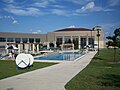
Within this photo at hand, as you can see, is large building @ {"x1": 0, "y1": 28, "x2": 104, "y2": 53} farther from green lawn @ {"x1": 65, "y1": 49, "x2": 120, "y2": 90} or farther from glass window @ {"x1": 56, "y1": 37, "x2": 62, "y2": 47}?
green lawn @ {"x1": 65, "y1": 49, "x2": 120, "y2": 90}

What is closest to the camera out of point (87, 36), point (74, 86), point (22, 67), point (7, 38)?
point (74, 86)

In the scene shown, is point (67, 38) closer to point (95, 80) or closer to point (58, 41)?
point (58, 41)

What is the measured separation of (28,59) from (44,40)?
63917 mm

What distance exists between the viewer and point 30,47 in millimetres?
38438

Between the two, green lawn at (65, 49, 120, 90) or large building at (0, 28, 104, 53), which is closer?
green lawn at (65, 49, 120, 90)

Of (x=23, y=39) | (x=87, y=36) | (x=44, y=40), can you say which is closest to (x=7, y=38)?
(x=23, y=39)

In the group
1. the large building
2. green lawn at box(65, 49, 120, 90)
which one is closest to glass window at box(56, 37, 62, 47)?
the large building

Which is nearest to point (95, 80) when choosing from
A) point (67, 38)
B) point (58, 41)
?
point (67, 38)

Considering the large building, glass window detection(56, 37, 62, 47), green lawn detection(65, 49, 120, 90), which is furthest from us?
glass window detection(56, 37, 62, 47)

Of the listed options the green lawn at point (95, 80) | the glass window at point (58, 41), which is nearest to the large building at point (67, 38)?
the glass window at point (58, 41)

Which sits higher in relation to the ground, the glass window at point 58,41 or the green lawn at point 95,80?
the glass window at point 58,41

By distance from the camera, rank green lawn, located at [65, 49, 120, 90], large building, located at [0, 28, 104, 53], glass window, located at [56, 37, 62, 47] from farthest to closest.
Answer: glass window, located at [56, 37, 62, 47], large building, located at [0, 28, 104, 53], green lawn, located at [65, 49, 120, 90]

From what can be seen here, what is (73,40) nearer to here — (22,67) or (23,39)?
(23,39)

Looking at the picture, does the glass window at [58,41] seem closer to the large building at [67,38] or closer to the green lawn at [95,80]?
the large building at [67,38]
